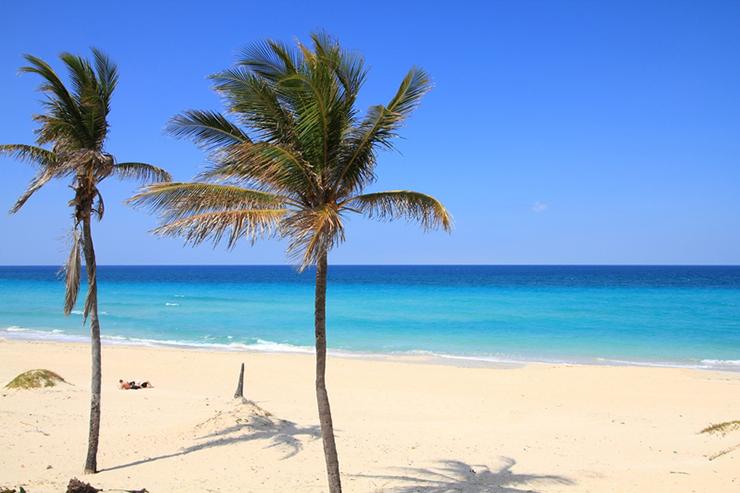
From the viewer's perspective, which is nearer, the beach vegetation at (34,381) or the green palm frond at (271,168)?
the green palm frond at (271,168)

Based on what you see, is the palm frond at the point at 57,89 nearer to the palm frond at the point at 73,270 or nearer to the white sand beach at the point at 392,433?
the palm frond at the point at 73,270

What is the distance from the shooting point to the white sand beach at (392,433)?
8.42 metres

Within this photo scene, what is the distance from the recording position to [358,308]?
48.5m

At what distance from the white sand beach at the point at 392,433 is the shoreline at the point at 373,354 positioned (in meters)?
3.17

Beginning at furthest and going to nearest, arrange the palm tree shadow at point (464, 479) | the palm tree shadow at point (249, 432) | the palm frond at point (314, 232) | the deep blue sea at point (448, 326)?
the deep blue sea at point (448, 326)
the palm tree shadow at point (249, 432)
the palm tree shadow at point (464, 479)
the palm frond at point (314, 232)

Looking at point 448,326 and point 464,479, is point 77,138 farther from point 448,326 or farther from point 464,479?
point 448,326

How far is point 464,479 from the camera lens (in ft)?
28.4

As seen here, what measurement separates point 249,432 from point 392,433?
2862 millimetres

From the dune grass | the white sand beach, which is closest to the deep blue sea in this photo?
the white sand beach

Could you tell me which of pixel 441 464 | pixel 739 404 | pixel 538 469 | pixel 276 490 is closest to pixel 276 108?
pixel 276 490

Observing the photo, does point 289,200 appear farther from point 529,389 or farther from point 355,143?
point 529,389

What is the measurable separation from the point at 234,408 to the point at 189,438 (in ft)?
4.26

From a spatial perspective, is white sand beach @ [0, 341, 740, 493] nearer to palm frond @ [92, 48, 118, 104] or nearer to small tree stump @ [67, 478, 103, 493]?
small tree stump @ [67, 478, 103, 493]

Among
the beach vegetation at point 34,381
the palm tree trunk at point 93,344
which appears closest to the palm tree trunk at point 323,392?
→ the palm tree trunk at point 93,344
